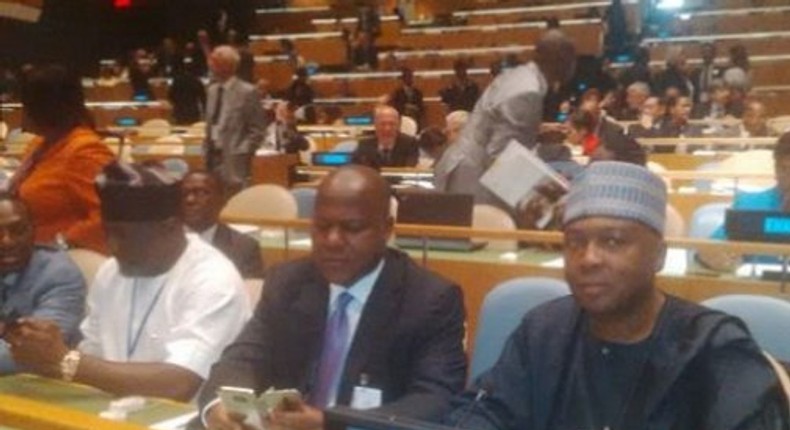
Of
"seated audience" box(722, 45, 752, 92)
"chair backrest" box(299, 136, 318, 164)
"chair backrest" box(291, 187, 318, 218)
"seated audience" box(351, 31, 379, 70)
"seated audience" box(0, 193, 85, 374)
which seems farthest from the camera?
"seated audience" box(351, 31, 379, 70)

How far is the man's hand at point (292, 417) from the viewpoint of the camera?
90.5 inches

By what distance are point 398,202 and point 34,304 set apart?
7.27 ft

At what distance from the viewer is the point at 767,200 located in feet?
15.9

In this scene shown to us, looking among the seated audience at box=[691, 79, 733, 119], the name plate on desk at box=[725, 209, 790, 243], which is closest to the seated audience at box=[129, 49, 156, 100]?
the seated audience at box=[691, 79, 733, 119]

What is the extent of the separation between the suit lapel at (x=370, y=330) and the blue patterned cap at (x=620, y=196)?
71 centimetres

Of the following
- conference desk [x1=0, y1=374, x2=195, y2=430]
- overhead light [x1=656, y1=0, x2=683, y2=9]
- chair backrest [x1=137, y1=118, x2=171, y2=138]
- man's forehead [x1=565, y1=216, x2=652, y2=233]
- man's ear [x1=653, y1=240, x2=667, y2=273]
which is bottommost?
chair backrest [x1=137, y1=118, x2=171, y2=138]

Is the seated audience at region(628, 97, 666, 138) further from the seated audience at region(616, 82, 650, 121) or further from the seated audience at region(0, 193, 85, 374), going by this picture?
the seated audience at region(0, 193, 85, 374)

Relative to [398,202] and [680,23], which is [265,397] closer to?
[398,202]

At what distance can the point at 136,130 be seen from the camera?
13273 mm

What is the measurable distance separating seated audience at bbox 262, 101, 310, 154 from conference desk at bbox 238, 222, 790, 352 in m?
5.38

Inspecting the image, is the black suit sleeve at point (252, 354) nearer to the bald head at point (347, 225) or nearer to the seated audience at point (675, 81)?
the bald head at point (347, 225)

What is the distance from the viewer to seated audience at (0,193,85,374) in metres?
3.32

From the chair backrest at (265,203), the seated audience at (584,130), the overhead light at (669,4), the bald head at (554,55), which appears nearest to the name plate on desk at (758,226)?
the bald head at (554,55)

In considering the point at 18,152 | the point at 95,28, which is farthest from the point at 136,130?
the point at 95,28
